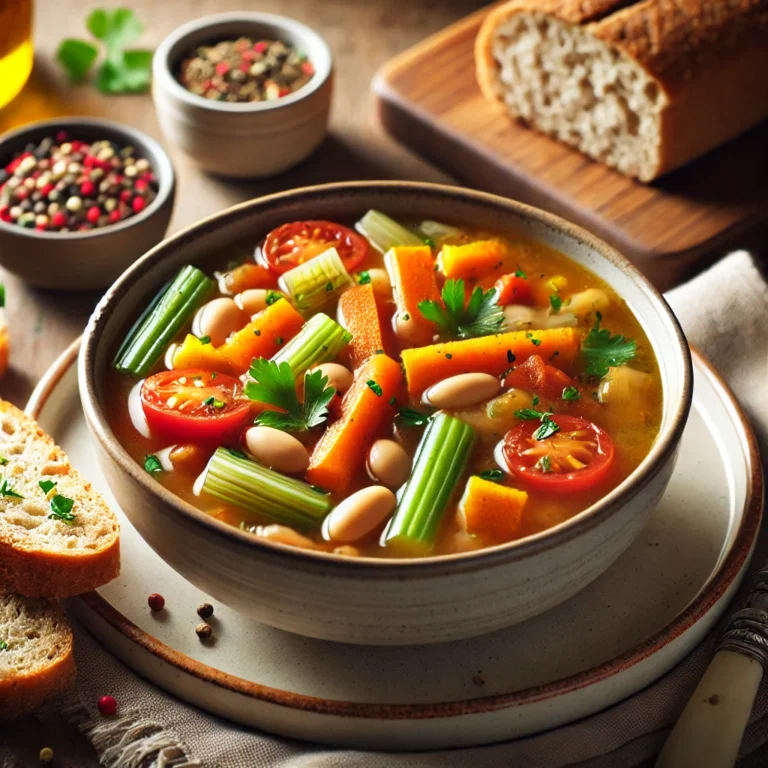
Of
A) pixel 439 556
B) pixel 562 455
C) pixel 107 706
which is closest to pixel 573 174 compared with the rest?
pixel 562 455

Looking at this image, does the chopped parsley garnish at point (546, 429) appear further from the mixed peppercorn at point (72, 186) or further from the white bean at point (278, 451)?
the mixed peppercorn at point (72, 186)

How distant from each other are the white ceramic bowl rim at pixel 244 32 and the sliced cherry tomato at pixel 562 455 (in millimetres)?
1968

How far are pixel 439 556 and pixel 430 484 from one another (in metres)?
0.25

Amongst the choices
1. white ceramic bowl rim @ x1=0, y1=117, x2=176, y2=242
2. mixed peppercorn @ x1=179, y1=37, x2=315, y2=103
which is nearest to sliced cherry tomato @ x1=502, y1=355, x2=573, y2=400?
white ceramic bowl rim @ x1=0, y1=117, x2=176, y2=242

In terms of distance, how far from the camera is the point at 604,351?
110 inches

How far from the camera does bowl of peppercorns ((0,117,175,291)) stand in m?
3.63

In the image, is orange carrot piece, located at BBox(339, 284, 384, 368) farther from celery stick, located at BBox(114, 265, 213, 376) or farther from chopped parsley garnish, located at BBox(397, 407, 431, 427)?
celery stick, located at BBox(114, 265, 213, 376)

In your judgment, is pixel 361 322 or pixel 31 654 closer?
pixel 31 654

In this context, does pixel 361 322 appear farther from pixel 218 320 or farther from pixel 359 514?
pixel 359 514

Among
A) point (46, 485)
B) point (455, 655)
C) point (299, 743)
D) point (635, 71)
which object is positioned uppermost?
point (635, 71)

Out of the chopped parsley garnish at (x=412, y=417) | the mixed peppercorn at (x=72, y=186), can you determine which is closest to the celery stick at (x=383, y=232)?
the chopped parsley garnish at (x=412, y=417)

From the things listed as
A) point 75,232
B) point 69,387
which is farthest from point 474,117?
point 69,387

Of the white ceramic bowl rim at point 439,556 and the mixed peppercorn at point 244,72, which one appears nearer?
the white ceramic bowl rim at point 439,556

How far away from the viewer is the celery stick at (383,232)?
10.3 ft
